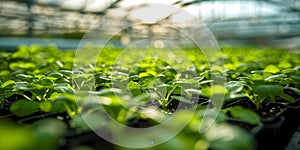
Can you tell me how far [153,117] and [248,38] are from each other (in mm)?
12405

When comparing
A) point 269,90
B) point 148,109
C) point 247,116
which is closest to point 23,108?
point 148,109

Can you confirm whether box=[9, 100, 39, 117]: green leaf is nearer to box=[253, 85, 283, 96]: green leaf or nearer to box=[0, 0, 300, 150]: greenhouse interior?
box=[0, 0, 300, 150]: greenhouse interior

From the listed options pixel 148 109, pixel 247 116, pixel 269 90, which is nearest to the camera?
pixel 247 116

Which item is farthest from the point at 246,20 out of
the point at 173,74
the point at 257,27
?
the point at 173,74

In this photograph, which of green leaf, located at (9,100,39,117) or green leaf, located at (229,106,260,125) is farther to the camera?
green leaf, located at (9,100,39,117)

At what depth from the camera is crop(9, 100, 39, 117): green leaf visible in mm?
812

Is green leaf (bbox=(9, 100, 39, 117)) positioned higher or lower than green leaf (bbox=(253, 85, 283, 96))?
higher

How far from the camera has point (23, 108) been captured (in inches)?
32.4

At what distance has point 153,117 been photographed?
62 cm

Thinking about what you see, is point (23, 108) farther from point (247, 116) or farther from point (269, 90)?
point (269, 90)

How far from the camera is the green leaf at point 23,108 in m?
0.81

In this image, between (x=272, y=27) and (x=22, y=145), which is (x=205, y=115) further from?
(x=272, y=27)

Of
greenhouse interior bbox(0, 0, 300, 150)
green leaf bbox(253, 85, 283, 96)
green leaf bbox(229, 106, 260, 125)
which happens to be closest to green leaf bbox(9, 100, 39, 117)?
greenhouse interior bbox(0, 0, 300, 150)

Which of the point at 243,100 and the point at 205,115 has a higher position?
the point at 205,115
